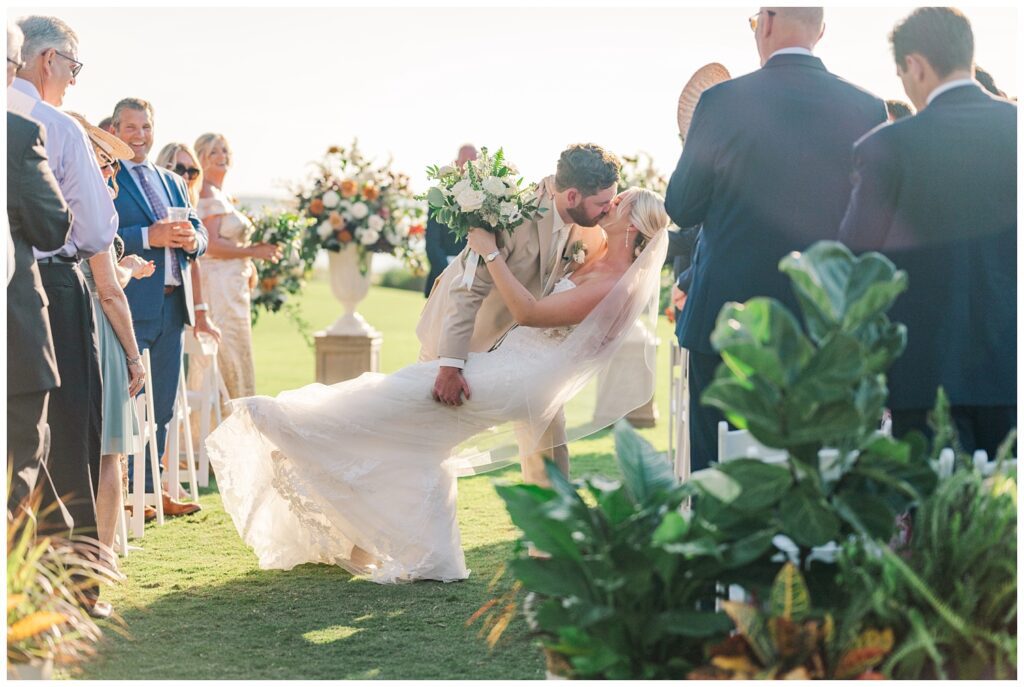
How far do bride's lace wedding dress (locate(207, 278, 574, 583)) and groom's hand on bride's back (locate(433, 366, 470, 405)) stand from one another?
0.05 meters

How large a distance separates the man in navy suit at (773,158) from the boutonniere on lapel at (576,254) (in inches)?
50.3

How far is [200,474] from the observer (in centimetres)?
757

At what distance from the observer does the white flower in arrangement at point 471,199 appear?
15.9ft

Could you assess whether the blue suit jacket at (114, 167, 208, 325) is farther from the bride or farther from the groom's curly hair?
the groom's curly hair

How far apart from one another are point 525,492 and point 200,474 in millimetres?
5298

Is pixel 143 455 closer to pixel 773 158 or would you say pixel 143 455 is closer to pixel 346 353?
pixel 773 158

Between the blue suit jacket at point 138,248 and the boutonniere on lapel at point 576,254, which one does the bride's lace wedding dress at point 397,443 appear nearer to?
the boutonniere on lapel at point 576,254

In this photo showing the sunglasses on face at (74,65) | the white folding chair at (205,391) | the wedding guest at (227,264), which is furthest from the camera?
the wedding guest at (227,264)

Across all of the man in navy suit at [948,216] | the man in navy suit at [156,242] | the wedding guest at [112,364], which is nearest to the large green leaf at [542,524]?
the man in navy suit at [948,216]

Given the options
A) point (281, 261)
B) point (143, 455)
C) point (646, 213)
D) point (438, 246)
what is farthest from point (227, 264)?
point (646, 213)

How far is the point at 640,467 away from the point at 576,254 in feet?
8.38

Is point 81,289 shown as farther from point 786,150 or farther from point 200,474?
point 200,474

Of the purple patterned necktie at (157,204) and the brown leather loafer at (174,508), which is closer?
the purple patterned necktie at (157,204)

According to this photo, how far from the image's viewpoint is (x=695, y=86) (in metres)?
5.79
